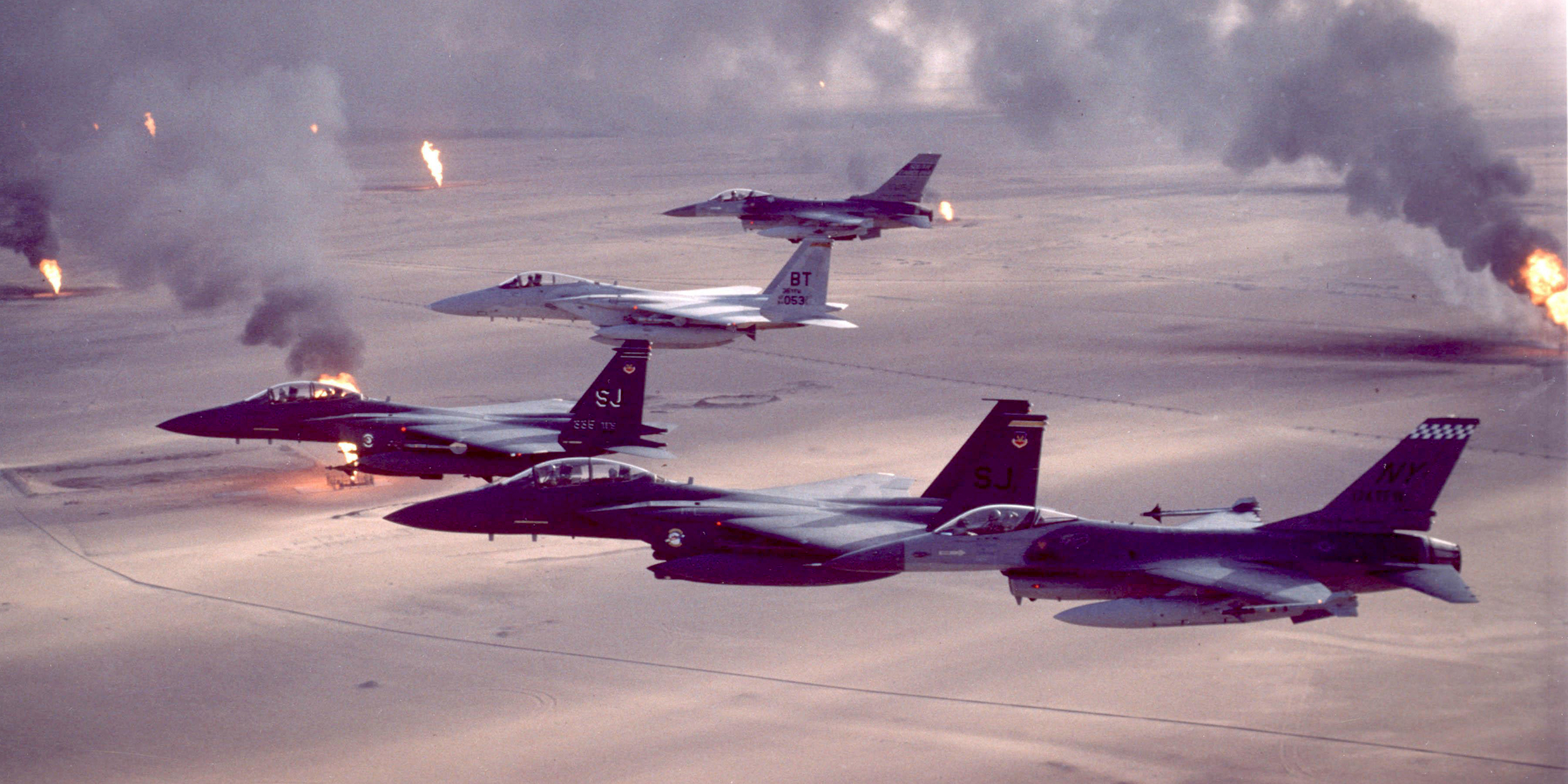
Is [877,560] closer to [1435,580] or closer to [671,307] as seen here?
[1435,580]

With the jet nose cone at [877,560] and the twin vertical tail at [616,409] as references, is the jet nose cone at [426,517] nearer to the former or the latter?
the twin vertical tail at [616,409]

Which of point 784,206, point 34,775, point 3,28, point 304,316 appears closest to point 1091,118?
point 784,206

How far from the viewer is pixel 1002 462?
30859 millimetres

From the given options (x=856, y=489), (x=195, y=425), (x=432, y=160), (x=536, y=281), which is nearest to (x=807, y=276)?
(x=536, y=281)

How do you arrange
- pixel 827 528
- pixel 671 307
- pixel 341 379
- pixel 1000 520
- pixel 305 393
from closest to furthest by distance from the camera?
1. pixel 1000 520
2. pixel 827 528
3. pixel 305 393
4. pixel 341 379
5. pixel 671 307

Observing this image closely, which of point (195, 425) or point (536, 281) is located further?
point (536, 281)

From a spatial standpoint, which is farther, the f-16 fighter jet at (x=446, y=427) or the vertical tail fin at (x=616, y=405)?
the vertical tail fin at (x=616, y=405)

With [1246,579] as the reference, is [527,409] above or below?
above

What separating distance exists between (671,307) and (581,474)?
2422cm

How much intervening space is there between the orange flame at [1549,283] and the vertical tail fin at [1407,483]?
3179 cm

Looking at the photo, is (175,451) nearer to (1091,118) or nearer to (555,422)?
(555,422)

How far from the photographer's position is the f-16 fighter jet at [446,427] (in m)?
37.7

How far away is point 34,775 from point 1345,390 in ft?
126

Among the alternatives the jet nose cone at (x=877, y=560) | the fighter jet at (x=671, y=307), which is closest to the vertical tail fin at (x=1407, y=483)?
the jet nose cone at (x=877, y=560)
